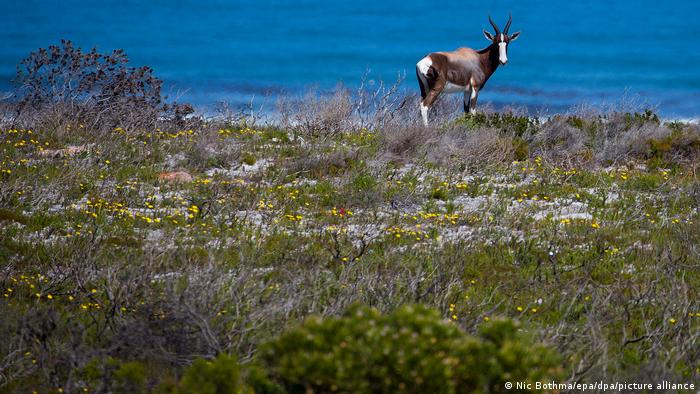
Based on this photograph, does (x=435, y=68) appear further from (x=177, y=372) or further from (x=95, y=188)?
(x=177, y=372)

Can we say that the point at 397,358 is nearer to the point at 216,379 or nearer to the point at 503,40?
the point at 216,379

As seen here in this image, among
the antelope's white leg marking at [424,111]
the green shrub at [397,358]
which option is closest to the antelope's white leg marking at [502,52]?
the antelope's white leg marking at [424,111]

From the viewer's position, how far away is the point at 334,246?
9.41m

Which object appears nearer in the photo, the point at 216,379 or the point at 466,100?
the point at 216,379

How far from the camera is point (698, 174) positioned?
1528cm

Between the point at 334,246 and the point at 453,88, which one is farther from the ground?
the point at 453,88

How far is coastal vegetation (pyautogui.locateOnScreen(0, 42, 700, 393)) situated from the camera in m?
4.34

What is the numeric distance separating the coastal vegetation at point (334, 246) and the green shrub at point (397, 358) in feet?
0.03

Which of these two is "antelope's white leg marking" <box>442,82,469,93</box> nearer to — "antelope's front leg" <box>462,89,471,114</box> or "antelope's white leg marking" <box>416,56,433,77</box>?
"antelope's front leg" <box>462,89,471,114</box>

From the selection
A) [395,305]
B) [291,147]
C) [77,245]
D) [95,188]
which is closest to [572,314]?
[395,305]

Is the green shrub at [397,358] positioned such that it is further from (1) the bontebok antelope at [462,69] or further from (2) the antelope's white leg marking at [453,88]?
(2) the antelope's white leg marking at [453,88]

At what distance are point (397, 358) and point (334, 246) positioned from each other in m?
5.42

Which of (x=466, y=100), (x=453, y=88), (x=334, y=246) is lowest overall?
(x=334, y=246)

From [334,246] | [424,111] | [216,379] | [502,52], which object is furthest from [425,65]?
[216,379]
